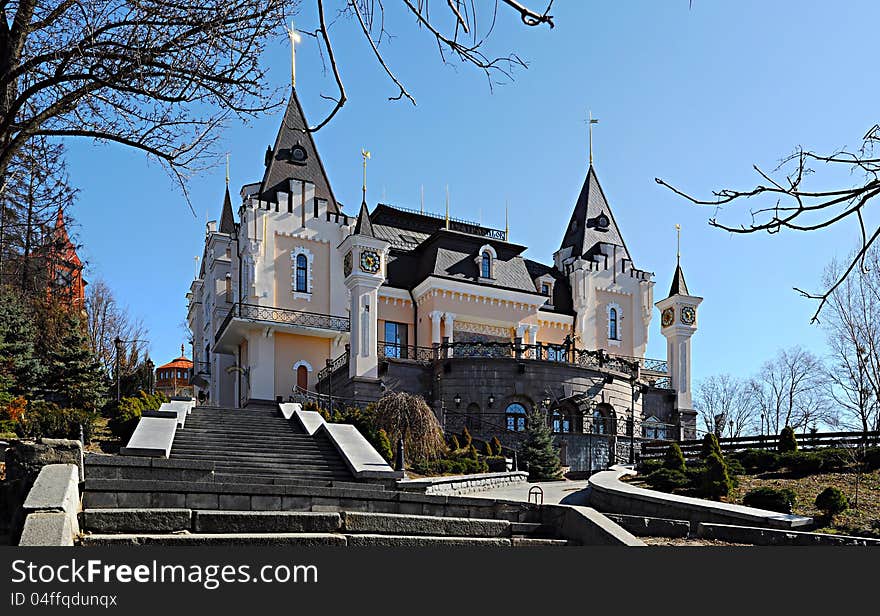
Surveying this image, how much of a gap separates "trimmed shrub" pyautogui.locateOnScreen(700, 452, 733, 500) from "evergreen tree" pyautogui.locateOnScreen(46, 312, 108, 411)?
67.7 feet

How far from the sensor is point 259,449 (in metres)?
17.9

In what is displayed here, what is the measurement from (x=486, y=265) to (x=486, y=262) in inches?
6.0

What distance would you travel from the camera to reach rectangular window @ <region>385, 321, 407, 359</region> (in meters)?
40.2

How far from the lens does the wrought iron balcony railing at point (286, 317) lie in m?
38.0

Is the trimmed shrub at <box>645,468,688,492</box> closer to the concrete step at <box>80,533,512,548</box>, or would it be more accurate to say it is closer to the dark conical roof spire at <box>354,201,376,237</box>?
the concrete step at <box>80,533,512,548</box>

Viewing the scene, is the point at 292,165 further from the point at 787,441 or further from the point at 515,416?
the point at 787,441

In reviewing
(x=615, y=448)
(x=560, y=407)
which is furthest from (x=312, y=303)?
(x=615, y=448)

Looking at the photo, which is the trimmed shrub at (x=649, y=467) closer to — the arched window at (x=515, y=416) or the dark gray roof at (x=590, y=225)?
the arched window at (x=515, y=416)

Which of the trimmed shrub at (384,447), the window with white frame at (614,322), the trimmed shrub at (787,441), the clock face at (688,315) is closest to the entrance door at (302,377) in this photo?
the trimmed shrub at (384,447)

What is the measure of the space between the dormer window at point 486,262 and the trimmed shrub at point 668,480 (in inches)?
924

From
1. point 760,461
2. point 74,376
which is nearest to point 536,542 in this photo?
point 760,461

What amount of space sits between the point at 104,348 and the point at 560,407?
2889cm

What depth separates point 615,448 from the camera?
1261 inches

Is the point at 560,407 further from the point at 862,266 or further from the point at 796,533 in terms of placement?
the point at 862,266
